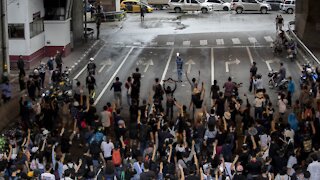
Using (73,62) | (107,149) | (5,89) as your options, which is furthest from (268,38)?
(107,149)

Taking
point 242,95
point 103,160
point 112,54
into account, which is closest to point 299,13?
point 112,54

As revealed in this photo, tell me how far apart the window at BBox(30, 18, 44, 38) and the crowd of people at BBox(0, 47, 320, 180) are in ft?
34.0

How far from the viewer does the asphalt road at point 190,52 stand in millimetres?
30859

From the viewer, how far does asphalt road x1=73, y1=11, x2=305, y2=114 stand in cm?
3086

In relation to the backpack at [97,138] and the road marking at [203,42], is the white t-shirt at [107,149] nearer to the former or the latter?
the backpack at [97,138]

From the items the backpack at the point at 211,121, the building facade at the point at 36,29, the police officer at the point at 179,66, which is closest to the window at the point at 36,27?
the building facade at the point at 36,29

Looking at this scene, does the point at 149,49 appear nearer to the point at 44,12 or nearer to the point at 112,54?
the point at 112,54

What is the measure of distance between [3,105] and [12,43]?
28.3 ft

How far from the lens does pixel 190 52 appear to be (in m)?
37.2

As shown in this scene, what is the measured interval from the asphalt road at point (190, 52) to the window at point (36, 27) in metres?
3.49

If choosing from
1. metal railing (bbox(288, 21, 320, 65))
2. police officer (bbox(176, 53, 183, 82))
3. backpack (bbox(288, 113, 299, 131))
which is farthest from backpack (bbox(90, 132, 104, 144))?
metal railing (bbox(288, 21, 320, 65))

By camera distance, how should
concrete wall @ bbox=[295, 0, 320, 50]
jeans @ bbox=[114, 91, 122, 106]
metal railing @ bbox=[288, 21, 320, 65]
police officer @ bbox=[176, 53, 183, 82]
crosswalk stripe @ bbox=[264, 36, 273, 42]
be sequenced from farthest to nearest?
crosswalk stripe @ bbox=[264, 36, 273, 42], concrete wall @ bbox=[295, 0, 320, 50], metal railing @ bbox=[288, 21, 320, 65], police officer @ bbox=[176, 53, 183, 82], jeans @ bbox=[114, 91, 122, 106]

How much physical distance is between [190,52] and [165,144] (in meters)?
19.7

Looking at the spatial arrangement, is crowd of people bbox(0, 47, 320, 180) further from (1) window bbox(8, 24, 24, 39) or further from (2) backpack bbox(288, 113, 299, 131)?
(1) window bbox(8, 24, 24, 39)
